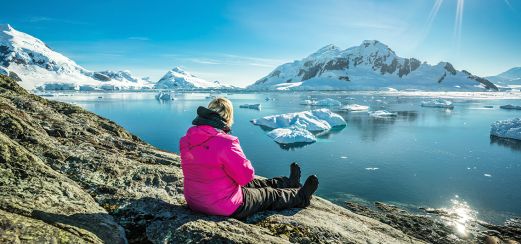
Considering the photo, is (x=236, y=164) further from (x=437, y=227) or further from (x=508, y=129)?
(x=508, y=129)

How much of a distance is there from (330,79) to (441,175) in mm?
149297

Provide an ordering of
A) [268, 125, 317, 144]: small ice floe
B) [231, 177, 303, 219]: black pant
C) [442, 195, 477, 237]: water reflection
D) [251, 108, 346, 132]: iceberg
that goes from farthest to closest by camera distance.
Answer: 1. [251, 108, 346, 132]: iceberg
2. [268, 125, 317, 144]: small ice floe
3. [442, 195, 477, 237]: water reflection
4. [231, 177, 303, 219]: black pant

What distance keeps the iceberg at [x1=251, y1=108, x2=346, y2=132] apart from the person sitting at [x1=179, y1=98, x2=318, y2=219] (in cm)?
2475

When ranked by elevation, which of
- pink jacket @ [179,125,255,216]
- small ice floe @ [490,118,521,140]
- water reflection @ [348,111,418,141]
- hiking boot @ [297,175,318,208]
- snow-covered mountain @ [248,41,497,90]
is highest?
snow-covered mountain @ [248,41,497,90]

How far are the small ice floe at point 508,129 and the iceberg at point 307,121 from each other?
12.1 metres

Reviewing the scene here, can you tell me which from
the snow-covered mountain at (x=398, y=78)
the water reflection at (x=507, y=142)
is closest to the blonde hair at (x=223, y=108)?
the water reflection at (x=507, y=142)

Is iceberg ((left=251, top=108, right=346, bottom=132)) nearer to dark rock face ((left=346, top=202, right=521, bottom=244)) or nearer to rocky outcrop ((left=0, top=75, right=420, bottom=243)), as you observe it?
dark rock face ((left=346, top=202, right=521, bottom=244))

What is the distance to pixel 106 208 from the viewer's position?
3475mm

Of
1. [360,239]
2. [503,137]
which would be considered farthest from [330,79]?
[360,239]

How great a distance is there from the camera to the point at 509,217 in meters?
11.0

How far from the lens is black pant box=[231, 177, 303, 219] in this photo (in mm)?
3785

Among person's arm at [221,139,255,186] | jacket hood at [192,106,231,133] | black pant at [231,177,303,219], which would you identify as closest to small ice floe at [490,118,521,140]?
black pant at [231,177,303,219]

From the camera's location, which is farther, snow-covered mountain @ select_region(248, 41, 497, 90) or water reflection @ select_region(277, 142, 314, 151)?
snow-covered mountain @ select_region(248, 41, 497, 90)

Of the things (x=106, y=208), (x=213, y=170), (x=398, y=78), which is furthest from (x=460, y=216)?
(x=398, y=78)
